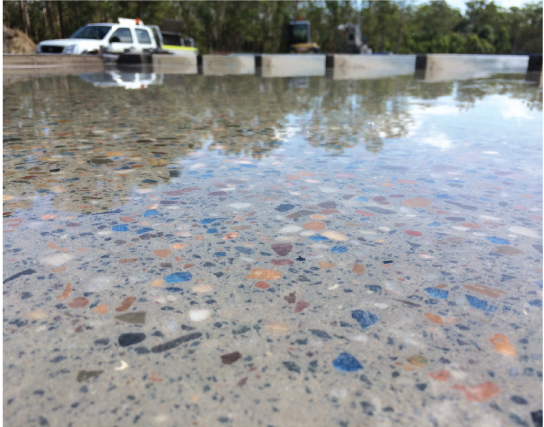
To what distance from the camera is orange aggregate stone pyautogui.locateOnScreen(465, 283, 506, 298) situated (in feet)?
6.11

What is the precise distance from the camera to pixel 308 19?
59625 millimetres

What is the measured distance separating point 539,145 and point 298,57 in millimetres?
16825

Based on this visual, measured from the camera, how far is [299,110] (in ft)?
23.3

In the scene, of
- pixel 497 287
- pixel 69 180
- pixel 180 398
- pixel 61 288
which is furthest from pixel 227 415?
pixel 69 180

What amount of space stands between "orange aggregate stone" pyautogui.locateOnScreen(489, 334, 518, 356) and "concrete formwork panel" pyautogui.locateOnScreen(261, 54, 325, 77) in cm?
1871

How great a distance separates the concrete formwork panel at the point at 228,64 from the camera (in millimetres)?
19234

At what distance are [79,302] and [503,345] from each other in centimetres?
153

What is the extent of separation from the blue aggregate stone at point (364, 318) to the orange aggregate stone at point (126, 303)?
84 centimetres

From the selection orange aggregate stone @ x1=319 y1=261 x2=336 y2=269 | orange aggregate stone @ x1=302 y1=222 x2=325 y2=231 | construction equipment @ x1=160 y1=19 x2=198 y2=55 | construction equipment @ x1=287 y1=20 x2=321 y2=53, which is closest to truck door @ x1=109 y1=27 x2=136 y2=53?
construction equipment @ x1=160 y1=19 x2=198 y2=55

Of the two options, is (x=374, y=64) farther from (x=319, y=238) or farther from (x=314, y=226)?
(x=319, y=238)

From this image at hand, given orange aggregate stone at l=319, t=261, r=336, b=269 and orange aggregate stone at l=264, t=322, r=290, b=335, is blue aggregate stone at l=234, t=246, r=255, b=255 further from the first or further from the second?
orange aggregate stone at l=264, t=322, r=290, b=335

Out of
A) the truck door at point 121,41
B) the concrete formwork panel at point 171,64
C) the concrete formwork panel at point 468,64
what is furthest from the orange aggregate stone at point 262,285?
the concrete formwork panel at point 468,64

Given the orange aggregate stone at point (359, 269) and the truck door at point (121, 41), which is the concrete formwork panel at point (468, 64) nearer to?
the truck door at point (121, 41)

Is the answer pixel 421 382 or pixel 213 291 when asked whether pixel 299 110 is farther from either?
pixel 421 382
